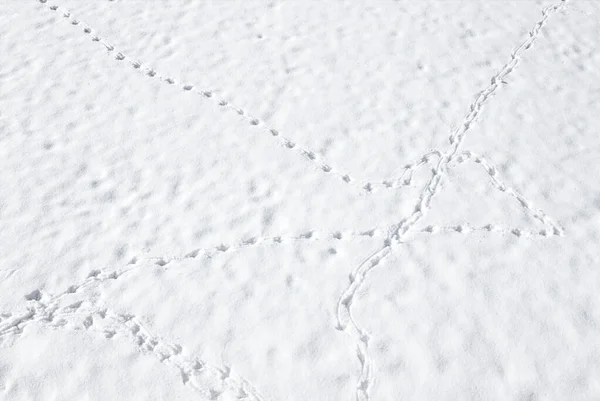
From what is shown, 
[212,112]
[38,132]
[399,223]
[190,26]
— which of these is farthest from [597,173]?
[38,132]

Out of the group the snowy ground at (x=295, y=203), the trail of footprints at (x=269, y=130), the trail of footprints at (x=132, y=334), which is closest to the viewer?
the trail of footprints at (x=132, y=334)

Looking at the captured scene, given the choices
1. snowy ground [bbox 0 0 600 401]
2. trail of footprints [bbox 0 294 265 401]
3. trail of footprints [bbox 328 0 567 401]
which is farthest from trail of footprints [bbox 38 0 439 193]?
trail of footprints [bbox 0 294 265 401]

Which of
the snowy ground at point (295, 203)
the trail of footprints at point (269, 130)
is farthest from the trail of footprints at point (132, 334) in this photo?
the trail of footprints at point (269, 130)

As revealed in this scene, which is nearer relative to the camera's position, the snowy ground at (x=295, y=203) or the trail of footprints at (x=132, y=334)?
the trail of footprints at (x=132, y=334)

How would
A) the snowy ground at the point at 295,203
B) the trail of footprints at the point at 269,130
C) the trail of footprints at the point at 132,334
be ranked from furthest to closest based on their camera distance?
the trail of footprints at the point at 269,130 → the snowy ground at the point at 295,203 → the trail of footprints at the point at 132,334

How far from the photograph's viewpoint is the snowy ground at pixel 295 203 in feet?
11.6

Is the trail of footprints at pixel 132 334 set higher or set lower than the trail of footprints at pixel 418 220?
lower

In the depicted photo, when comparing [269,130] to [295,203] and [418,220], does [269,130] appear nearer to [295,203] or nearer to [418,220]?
[295,203]

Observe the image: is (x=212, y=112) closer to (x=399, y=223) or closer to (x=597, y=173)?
(x=399, y=223)

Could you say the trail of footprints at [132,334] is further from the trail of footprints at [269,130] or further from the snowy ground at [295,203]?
the trail of footprints at [269,130]

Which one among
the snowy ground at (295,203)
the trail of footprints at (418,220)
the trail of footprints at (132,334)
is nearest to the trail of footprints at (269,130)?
the snowy ground at (295,203)

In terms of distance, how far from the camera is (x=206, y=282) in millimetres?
3918

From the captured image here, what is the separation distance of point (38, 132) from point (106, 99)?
2.01 ft

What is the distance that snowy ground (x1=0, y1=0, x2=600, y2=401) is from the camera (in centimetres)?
353
